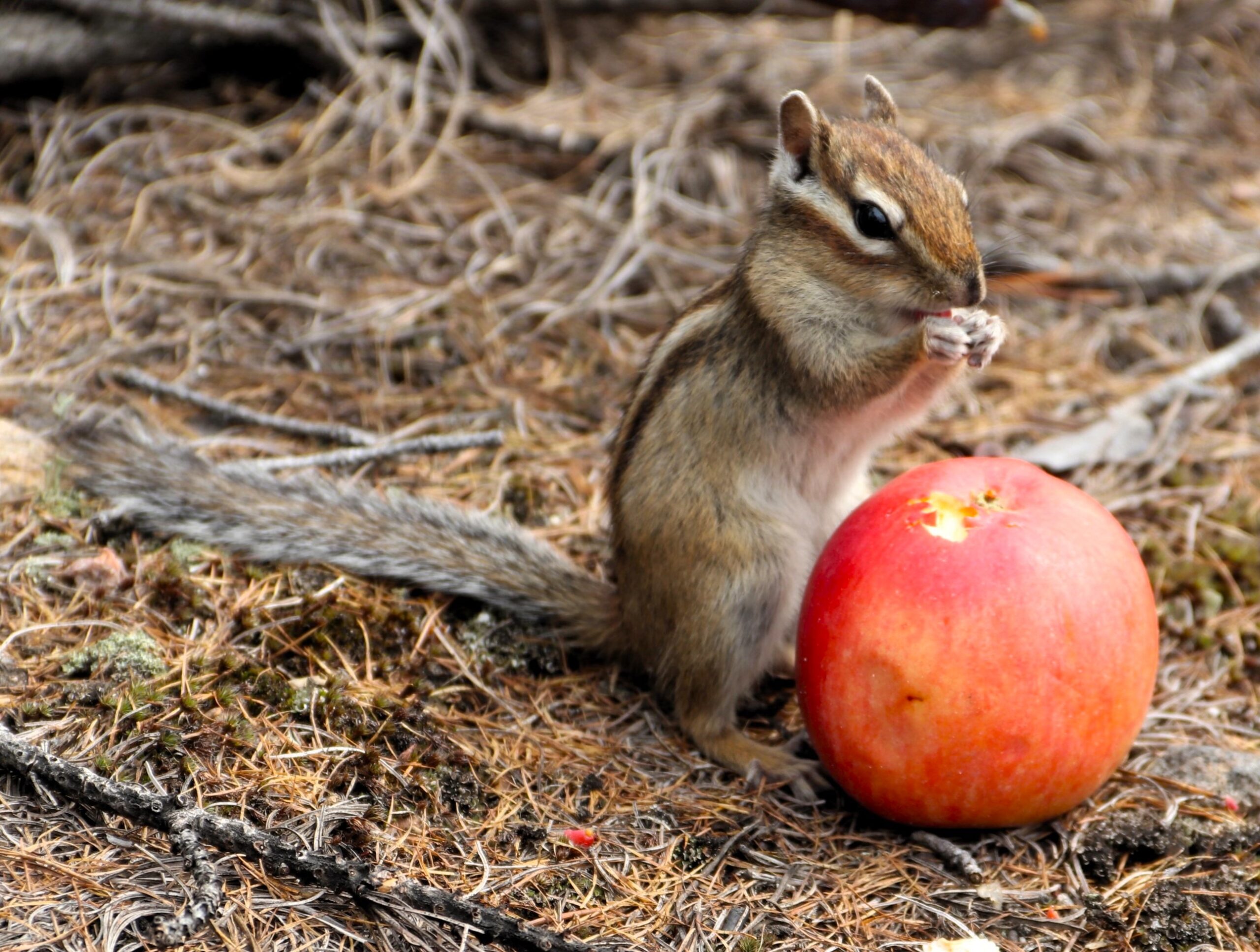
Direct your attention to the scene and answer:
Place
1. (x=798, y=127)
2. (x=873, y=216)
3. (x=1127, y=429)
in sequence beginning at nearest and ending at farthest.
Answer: (x=873, y=216) < (x=798, y=127) < (x=1127, y=429)

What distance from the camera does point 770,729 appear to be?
11.2 feet

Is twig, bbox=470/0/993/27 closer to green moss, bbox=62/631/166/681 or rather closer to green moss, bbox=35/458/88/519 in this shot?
green moss, bbox=35/458/88/519

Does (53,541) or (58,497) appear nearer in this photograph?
(53,541)

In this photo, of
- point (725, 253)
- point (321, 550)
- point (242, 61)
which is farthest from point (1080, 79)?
point (321, 550)

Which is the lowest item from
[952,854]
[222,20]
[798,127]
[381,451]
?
[952,854]

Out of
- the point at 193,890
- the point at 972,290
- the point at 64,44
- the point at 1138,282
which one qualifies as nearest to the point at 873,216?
the point at 972,290

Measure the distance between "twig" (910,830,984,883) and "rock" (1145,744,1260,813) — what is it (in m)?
0.61

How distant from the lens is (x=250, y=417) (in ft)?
12.8

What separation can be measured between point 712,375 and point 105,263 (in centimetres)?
242

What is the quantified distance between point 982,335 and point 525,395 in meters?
1.84

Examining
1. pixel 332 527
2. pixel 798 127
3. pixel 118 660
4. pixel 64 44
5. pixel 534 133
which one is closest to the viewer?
pixel 118 660

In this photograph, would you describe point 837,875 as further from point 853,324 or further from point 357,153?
point 357,153

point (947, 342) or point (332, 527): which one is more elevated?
point (947, 342)

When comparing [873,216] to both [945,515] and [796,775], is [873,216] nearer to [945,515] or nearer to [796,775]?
[945,515]
